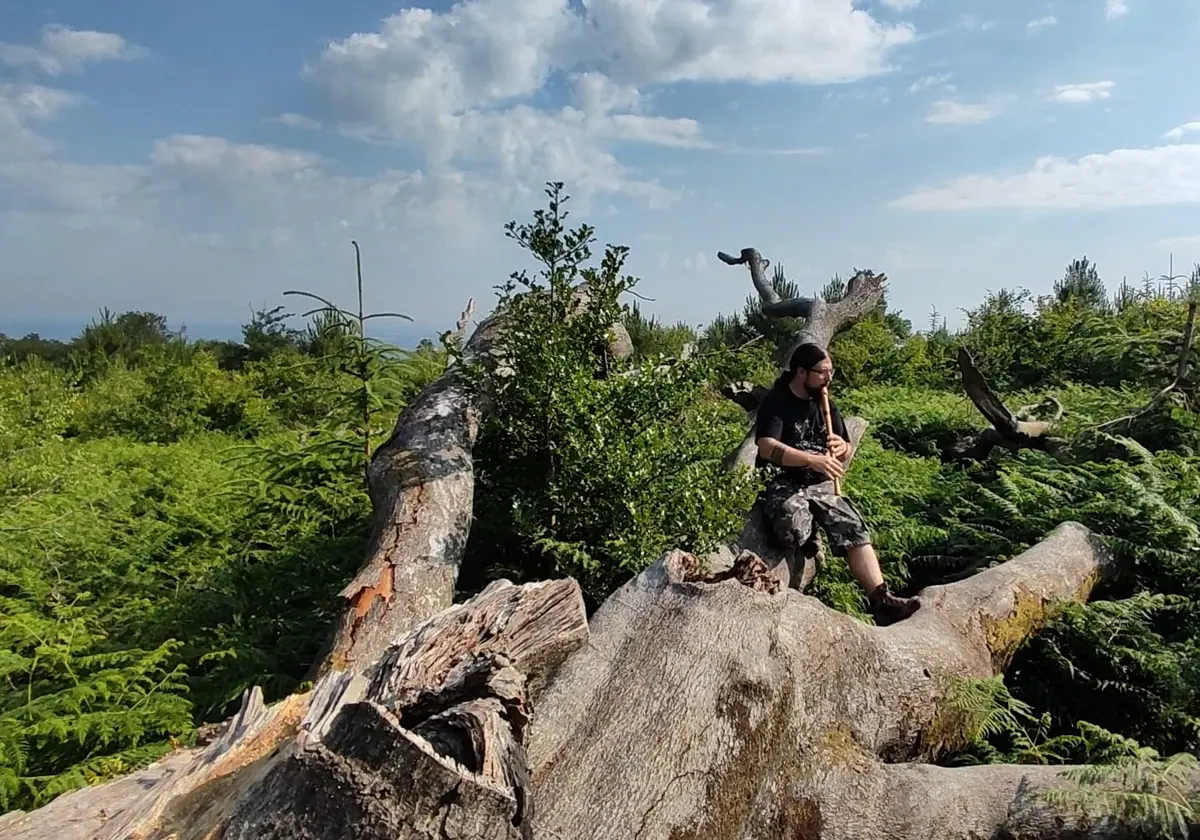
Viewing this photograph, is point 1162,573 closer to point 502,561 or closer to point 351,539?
point 502,561

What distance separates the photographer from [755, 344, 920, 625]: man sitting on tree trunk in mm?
4941

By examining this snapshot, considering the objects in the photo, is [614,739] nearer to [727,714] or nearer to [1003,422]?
[727,714]

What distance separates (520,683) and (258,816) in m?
0.80

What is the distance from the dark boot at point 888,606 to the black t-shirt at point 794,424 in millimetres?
822

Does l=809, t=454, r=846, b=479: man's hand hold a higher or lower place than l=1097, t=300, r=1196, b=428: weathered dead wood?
lower

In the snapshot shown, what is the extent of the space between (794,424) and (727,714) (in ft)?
8.88

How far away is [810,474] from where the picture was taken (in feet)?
17.3

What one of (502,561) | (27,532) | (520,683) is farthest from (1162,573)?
(27,532)

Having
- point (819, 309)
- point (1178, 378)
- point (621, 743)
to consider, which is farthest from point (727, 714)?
point (1178, 378)

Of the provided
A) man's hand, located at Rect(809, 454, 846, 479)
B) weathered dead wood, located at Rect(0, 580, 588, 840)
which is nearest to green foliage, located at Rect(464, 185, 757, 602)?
man's hand, located at Rect(809, 454, 846, 479)

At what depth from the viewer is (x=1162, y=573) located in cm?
527

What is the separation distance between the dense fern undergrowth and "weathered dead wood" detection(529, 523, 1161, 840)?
0.49 m

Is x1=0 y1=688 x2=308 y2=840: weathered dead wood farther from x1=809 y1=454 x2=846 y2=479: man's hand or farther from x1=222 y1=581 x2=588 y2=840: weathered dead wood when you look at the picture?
x1=809 y1=454 x2=846 y2=479: man's hand

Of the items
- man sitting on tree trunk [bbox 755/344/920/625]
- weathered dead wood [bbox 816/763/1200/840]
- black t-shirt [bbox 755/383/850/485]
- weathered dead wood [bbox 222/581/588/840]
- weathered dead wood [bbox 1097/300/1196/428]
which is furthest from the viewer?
weathered dead wood [bbox 1097/300/1196/428]
